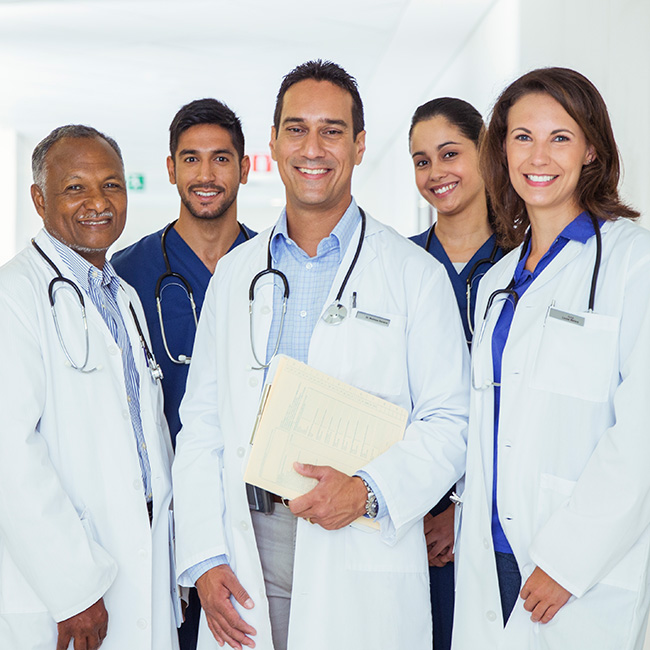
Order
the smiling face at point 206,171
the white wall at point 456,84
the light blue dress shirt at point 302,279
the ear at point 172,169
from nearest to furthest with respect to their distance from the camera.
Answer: the light blue dress shirt at point 302,279, the smiling face at point 206,171, the ear at point 172,169, the white wall at point 456,84

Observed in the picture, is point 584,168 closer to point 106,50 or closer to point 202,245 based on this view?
point 202,245

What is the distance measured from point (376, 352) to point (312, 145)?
20.7 inches

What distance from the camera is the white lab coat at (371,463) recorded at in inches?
61.0

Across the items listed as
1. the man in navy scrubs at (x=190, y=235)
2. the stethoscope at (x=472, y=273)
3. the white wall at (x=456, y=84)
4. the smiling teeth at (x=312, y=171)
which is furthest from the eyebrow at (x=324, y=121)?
the white wall at (x=456, y=84)

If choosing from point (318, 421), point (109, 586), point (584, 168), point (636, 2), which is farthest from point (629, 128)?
point (109, 586)

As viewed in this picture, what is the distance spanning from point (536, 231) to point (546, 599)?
2.55 ft

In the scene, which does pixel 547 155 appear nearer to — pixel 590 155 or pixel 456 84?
pixel 590 155

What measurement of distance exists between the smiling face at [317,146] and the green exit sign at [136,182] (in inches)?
319

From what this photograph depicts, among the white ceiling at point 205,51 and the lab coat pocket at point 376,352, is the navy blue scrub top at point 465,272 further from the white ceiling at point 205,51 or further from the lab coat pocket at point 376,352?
the white ceiling at point 205,51

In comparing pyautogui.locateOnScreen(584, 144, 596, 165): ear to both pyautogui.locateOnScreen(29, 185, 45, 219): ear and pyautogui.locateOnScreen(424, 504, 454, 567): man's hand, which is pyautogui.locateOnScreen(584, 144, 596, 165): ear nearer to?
pyautogui.locateOnScreen(424, 504, 454, 567): man's hand

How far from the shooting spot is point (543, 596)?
4.58ft

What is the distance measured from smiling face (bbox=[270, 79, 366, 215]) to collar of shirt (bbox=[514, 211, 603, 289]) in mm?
465

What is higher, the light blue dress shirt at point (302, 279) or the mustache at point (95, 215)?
the mustache at point (95, 215)

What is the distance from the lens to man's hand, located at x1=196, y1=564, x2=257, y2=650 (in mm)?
1586
